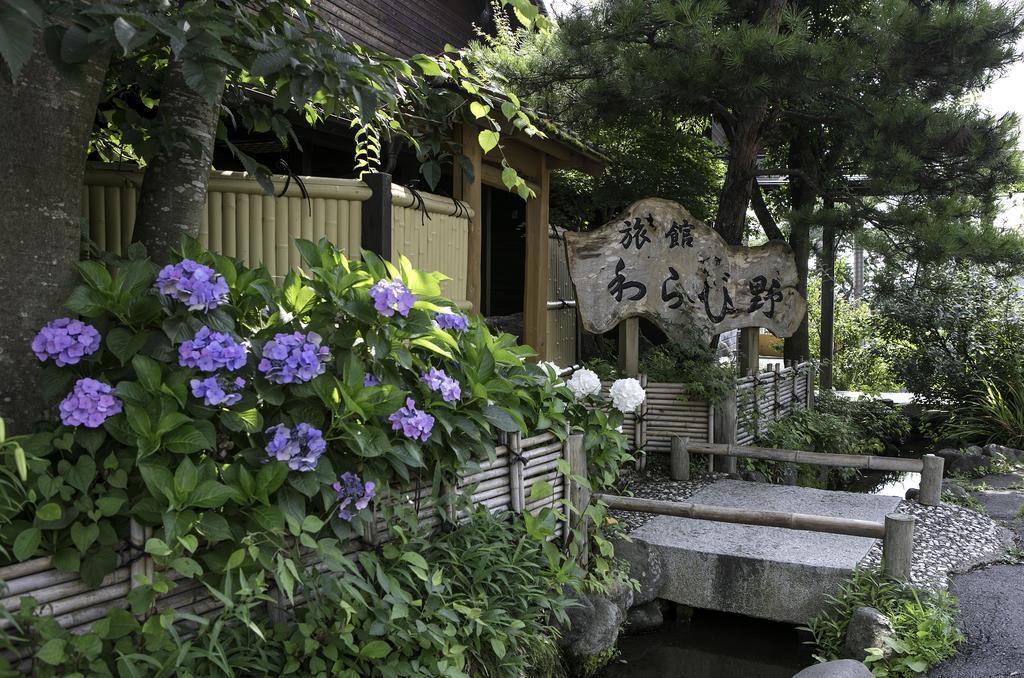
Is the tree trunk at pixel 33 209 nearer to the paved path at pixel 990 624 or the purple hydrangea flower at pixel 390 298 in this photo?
the purple hydrangea flower at pixel 390 298

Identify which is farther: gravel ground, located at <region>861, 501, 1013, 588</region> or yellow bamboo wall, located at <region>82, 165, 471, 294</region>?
gravel ground, located at <region>861, 501, 1013, 588</region>

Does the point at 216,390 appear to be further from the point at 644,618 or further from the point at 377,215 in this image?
the point at 644,618

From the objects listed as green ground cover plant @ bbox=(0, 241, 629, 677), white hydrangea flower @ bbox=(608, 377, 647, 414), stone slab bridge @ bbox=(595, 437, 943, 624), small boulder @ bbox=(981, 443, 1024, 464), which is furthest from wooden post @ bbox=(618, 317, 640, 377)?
green ground cover plant @ bbox=(0, 241, 629, 677)

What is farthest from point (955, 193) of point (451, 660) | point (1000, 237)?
point (451, 660)

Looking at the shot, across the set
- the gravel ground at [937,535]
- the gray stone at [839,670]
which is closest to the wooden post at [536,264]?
the gravel ground at [937,535]

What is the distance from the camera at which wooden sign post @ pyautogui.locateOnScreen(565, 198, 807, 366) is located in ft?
26.0

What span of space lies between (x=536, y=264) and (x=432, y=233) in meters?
3.33

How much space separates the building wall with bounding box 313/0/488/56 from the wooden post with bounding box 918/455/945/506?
5995 mm

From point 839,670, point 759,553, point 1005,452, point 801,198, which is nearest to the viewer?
point 839,670

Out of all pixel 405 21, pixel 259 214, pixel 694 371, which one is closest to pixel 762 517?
pixel 694 371

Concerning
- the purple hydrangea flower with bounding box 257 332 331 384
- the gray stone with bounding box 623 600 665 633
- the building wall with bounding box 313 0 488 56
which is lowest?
the gray stone with bounding box 623 600 665 633

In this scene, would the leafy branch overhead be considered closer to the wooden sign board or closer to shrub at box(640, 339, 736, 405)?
the wooden sign board

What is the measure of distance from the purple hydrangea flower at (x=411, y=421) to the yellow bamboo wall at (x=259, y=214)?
4.26 ft

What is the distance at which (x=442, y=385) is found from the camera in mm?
3076
